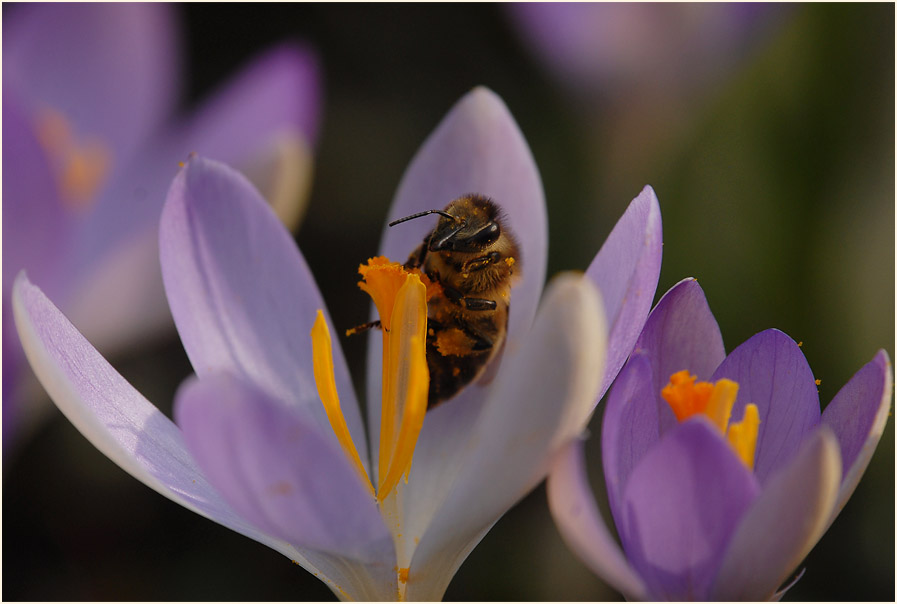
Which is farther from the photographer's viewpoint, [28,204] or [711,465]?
[28,204]

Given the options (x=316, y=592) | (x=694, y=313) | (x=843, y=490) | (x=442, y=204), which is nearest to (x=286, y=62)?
(x=442, y=204)

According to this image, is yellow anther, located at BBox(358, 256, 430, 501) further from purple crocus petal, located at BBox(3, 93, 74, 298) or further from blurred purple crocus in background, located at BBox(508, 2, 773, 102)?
blurred purple crocus in background, located at BBox(508, 2, 773, 102)

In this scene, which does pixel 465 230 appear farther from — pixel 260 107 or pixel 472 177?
pixel 260 107

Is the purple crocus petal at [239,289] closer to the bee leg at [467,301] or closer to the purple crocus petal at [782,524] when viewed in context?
the bee leg at [467,301]

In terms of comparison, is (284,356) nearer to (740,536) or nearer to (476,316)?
(476,316)

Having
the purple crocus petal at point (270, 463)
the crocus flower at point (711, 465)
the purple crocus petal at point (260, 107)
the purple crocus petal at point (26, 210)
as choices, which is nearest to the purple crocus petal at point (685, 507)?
the crocus flower at point (711, 465)

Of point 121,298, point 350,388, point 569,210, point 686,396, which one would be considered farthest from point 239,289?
point 569,210
